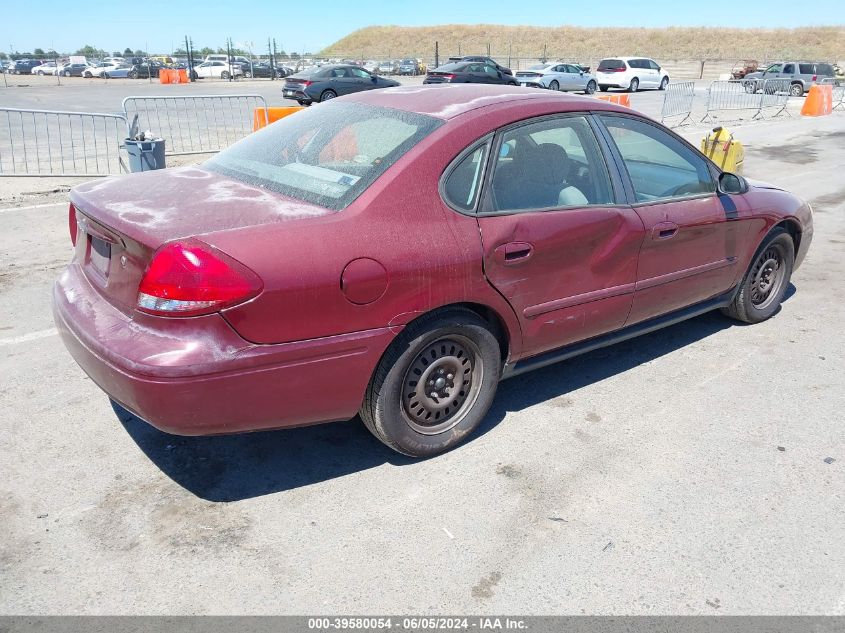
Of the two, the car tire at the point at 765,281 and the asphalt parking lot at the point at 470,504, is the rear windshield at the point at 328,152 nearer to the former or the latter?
the asphalt parking lot at the point at 470,504

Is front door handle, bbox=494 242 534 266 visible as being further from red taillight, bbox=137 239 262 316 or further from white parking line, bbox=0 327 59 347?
white parking line, bbox=0 327 59 347

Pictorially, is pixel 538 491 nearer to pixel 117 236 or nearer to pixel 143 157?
pixel 117 236

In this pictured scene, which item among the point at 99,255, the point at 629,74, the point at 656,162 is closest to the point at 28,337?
the point at 99,255

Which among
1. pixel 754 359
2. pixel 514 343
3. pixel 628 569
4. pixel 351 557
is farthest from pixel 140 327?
pixel 754 359

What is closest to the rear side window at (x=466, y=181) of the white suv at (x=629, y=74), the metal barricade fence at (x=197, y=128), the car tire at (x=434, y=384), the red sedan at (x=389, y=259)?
the red sedan at (x=389, y=259)

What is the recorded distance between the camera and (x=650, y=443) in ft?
12.2

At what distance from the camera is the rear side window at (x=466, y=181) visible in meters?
3.31

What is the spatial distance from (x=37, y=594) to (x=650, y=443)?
9.07 feet

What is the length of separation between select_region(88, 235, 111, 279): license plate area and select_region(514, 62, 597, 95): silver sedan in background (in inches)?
1139

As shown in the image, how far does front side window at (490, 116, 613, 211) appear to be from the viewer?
139 inches

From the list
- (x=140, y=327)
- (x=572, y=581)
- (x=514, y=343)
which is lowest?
(x=572, y=581)

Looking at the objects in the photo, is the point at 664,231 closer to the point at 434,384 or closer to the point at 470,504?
the point at 434,384

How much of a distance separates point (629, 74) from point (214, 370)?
118 feet

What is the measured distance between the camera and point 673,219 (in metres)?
4.17
